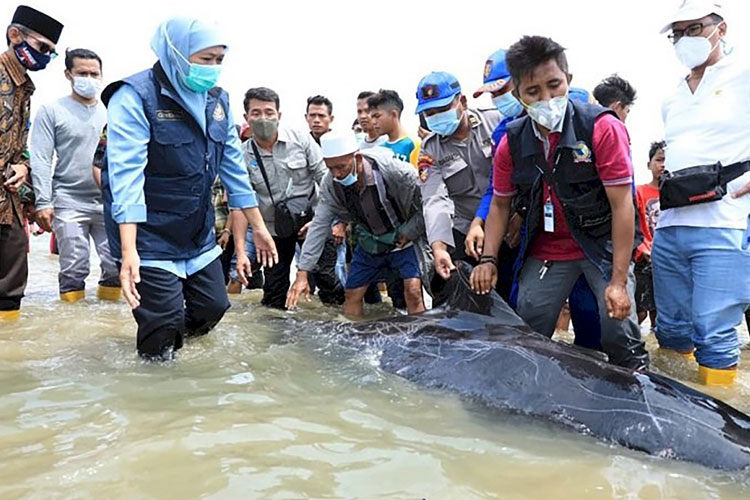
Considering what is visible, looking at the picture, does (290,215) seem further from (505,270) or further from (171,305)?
(171,305)

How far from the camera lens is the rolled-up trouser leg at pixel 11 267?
4918 mm

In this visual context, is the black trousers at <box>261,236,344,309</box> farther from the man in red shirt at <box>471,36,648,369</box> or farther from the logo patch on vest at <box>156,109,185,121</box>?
the man in red shirt at <box>471,36,648,369</box>

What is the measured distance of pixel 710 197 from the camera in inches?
136

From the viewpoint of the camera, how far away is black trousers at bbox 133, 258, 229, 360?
3463 millimetres

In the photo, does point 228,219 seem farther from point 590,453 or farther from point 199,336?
point 590,453

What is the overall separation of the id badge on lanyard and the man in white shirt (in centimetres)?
70

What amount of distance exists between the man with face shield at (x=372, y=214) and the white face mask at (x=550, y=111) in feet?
5.51

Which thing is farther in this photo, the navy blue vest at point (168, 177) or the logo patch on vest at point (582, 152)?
the navy blue vest at point (168, 177)

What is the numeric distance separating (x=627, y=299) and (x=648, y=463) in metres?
1.13

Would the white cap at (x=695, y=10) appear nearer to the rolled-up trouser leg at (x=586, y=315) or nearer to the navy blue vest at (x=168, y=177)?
the rolled-up trouser leg at (x=586, y=315)

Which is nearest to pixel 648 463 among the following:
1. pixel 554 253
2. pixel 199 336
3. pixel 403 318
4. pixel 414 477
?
pixel 414 477

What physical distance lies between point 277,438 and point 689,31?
10.6 feet

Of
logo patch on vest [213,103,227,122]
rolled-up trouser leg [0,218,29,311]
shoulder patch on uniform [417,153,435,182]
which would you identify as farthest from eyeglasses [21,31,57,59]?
shoulder patch on uniform [417,153,435,182]

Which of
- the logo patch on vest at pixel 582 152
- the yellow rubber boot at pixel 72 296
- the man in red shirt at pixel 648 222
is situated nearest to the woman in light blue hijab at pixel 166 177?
the logo patch on vest at pixel 582 152
